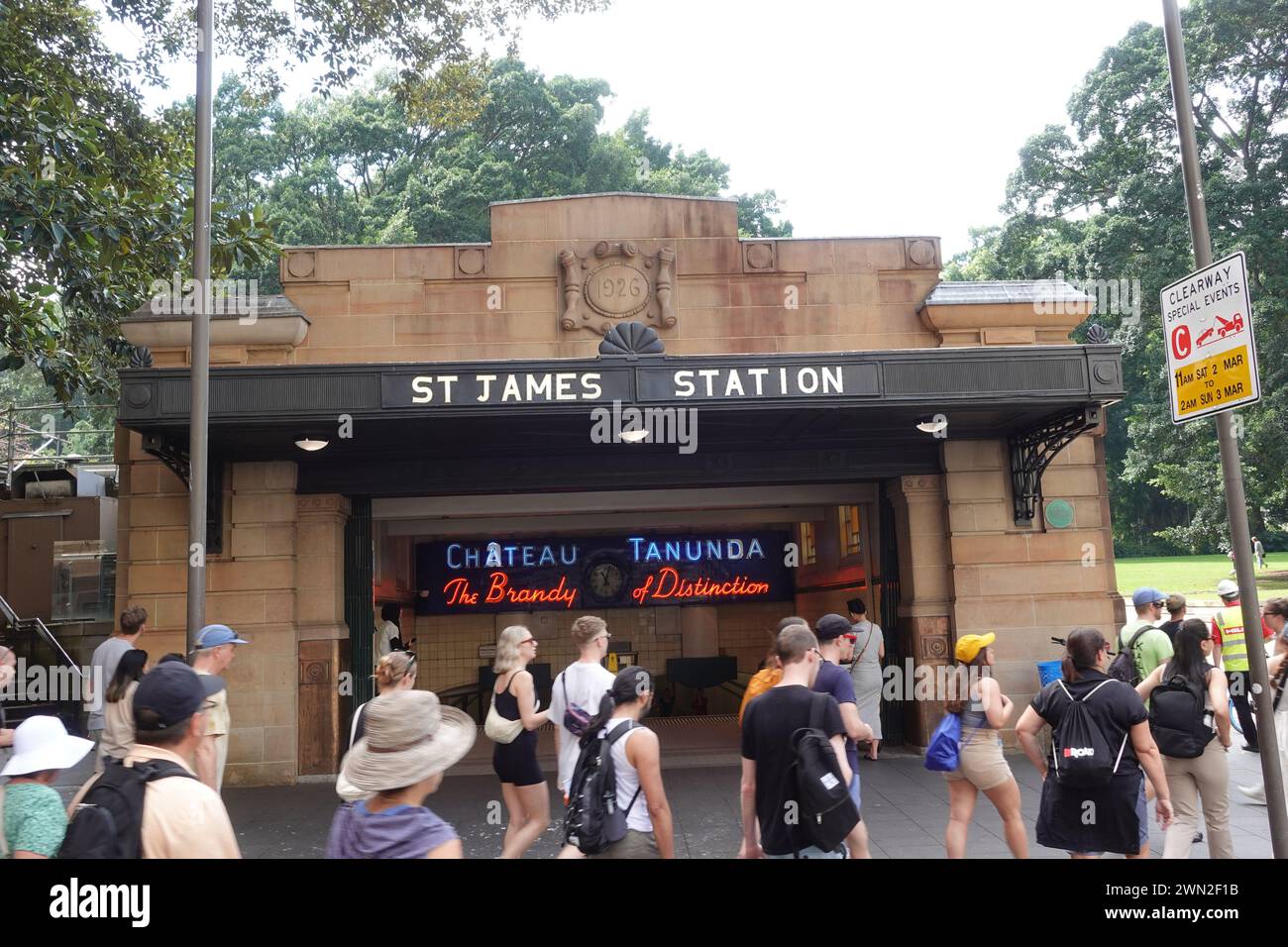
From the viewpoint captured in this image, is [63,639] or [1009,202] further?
[1009,202]

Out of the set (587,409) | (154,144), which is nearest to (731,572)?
(587,409)

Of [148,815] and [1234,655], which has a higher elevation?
[148,815]

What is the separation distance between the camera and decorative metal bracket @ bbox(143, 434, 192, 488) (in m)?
10.7

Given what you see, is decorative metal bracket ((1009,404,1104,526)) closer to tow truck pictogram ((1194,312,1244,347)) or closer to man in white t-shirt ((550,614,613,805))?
tow truck pictogram ((1194,312,1244,347))

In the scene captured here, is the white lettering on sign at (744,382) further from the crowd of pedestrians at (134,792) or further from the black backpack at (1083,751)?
the crowd of pedestrians at (134,792)

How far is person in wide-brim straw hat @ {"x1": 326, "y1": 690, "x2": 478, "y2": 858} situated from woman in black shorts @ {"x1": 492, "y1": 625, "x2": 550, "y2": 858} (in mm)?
3393

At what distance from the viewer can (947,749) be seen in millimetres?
6348

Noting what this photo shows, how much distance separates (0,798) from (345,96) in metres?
48.3

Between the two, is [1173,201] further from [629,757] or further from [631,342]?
[629,757]

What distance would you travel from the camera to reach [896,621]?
43.2 feet

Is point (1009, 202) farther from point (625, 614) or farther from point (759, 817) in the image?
point (759, 817)

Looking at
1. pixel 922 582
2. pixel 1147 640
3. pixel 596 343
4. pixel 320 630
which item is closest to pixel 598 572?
pixel 596 343

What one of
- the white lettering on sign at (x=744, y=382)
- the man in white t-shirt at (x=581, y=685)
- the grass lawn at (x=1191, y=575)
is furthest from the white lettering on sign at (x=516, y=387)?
the grass lawn at (x=1191, y=575)

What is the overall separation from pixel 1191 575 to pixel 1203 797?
38.7m
